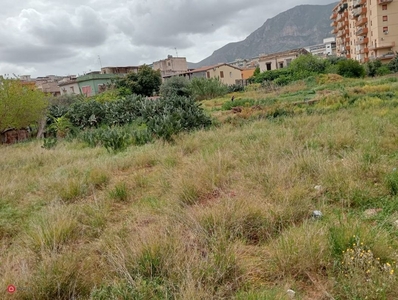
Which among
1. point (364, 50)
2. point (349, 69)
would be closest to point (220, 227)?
point (349, 69)

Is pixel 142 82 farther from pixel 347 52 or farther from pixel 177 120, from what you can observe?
pixel 347 52

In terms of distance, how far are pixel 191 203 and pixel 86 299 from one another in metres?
1.81

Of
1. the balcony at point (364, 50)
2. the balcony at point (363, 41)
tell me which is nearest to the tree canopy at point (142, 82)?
the balcony at point (364, 50)

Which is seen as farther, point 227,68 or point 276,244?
point 227,68

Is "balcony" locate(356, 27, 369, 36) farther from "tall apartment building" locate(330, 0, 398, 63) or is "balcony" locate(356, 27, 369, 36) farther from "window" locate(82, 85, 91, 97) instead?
"window" locate(82, 85, 91, 97)

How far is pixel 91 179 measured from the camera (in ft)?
16.9

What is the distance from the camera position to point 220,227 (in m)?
2.72

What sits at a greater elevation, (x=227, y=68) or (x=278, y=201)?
(x=227, y=68)

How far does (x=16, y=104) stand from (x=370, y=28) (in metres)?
55.8

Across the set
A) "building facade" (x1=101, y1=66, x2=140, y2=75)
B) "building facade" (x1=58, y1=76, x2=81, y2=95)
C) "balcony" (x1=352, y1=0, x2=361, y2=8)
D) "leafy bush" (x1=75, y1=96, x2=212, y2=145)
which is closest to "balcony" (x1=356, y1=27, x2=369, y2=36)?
"balcony" (x1=352, y1=0, x2=361, y2=8)

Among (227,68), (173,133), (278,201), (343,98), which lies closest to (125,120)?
(173,133)

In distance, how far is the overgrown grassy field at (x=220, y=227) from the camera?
2.08 metres

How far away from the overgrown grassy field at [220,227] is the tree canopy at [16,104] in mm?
10033

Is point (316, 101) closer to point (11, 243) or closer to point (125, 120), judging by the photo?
point (125, 120)
